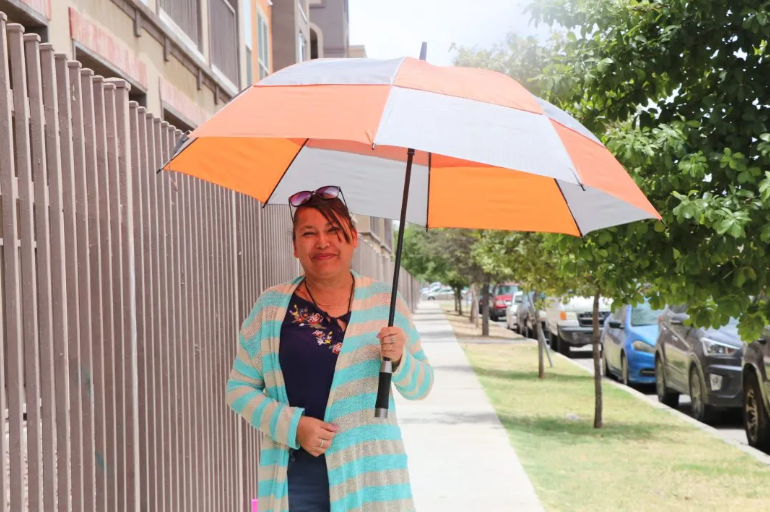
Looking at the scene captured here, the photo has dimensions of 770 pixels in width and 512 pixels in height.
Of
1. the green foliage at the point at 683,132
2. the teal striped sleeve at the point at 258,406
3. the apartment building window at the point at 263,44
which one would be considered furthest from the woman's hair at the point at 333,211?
the apartment building window at the point at 263,44

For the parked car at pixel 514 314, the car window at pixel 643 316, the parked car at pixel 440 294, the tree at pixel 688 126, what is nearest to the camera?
the tree at pixel 688 126

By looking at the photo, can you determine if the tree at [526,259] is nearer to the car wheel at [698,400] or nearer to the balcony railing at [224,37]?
the car wheel at [698,400]

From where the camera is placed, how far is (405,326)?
3615 millimetres

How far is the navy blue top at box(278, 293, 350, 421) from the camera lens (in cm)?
342

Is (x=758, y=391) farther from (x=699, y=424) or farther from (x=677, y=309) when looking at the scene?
(x=677, y=309)

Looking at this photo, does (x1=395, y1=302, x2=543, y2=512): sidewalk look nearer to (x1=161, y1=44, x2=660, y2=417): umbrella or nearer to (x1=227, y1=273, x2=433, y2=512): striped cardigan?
(x1=161, y1=44, x2=660, y2=417): umbrella

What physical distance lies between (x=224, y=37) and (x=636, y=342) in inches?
324

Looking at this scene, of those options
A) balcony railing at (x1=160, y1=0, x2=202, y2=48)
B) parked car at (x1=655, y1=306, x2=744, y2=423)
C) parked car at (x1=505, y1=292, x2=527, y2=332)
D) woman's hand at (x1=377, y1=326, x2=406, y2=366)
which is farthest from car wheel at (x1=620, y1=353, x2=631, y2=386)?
parked car at (x1=505, y1=292, x2=527, y2=332)

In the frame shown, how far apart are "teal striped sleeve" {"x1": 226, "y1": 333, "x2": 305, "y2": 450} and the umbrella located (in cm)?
30

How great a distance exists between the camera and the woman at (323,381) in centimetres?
339

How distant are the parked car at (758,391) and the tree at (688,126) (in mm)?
3709

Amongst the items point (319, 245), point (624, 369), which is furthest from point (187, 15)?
point (319, 245)

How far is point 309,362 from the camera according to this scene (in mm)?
3426

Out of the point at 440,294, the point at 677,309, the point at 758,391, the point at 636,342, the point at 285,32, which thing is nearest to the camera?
the point at 758,391
